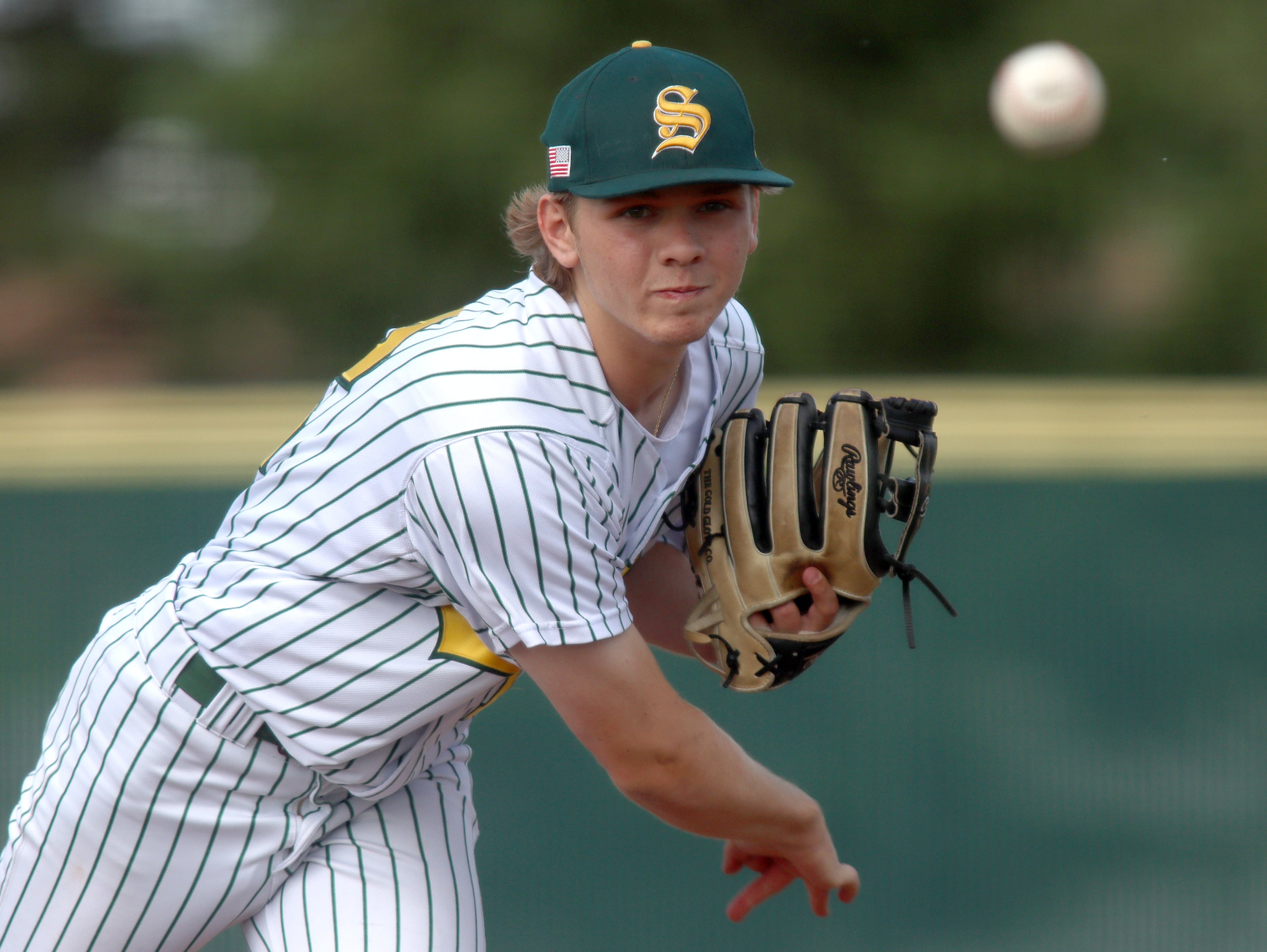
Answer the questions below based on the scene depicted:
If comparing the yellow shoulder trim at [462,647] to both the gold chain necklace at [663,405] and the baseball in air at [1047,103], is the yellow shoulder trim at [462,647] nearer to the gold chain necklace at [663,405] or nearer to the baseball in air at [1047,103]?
the gold chain necklace at [663,405]

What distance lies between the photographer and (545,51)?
5.15 metres

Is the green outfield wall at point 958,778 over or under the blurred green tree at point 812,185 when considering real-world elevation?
under

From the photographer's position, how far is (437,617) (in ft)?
4.94

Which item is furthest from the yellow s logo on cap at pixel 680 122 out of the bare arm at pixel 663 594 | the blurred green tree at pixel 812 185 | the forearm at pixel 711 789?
the blurred green tree at pixel 812 185

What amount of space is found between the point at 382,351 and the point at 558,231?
261 millimetres

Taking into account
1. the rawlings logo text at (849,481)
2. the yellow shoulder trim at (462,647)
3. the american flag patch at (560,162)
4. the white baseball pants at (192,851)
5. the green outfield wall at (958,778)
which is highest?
the american flag patch at (560,162)

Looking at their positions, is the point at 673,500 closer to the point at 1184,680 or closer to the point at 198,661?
the point at 198,661

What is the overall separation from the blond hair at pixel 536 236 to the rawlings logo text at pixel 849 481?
1.48 feet

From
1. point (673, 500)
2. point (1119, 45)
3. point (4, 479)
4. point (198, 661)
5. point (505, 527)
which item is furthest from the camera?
point (1119, 45)

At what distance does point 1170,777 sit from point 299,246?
3.73 meters

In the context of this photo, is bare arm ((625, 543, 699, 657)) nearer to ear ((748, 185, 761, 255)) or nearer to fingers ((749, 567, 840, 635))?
fingers ((749, 567, 840, 635))

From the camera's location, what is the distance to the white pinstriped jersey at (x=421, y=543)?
52.7 inches

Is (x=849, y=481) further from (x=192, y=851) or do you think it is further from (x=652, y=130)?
(x=192, y=851)

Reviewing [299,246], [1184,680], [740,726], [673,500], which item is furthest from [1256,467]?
[299,246]
